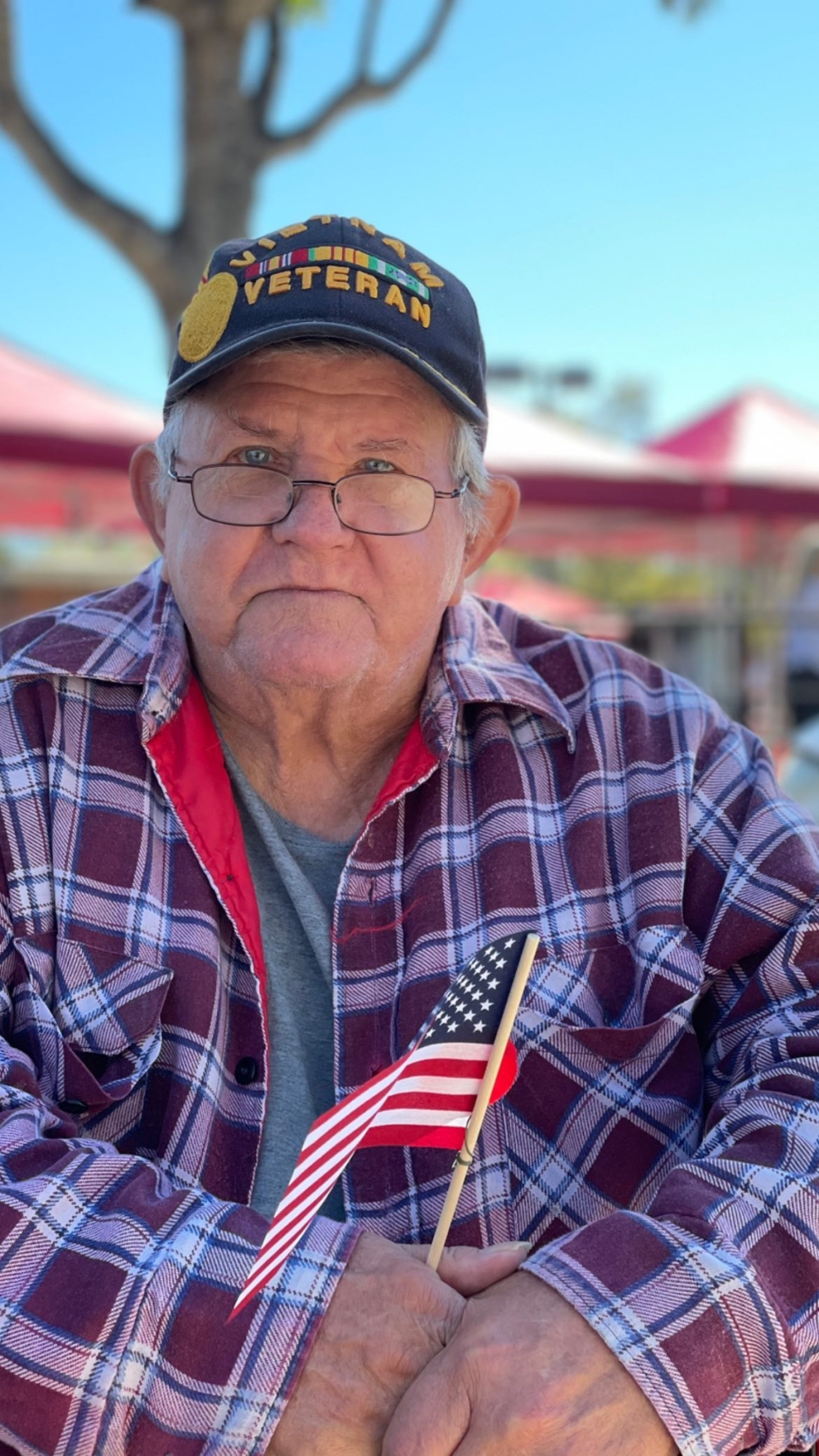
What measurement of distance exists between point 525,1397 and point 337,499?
3.64 feet

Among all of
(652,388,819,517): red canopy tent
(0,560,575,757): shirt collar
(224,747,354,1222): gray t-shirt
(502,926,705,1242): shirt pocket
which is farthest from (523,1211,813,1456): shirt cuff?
(652,388,819,517): red canopy tent

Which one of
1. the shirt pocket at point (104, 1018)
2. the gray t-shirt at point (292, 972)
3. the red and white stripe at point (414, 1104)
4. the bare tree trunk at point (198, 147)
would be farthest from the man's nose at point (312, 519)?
the bare tree trunk at point (198, 147)

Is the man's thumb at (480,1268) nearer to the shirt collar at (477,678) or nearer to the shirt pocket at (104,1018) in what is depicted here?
the shirt pocket at (104,1018)

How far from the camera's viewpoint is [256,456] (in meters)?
1.81

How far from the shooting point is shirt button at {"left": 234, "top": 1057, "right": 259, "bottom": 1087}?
1.72 metres

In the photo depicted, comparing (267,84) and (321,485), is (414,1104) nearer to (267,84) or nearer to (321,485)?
(321,485)

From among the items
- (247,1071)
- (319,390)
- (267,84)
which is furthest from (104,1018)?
(267,84)

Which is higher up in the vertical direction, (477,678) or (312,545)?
(312,545)

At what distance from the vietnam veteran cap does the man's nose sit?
20 centimetres

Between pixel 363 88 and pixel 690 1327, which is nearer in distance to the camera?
pixel 690 1327

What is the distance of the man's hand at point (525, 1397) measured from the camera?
1251 millimetres

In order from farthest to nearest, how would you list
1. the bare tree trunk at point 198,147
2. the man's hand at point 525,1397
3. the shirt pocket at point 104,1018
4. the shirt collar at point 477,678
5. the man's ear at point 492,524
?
the bare tree trunk at point 198,147 < the man's ear at point 492,524 < the shirt collar at point 477,678 < the shirt pocket at point 104,1018 < the man's hand at point 525,1397

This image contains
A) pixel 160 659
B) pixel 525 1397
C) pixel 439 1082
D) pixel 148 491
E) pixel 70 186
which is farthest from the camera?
pixel 70 186

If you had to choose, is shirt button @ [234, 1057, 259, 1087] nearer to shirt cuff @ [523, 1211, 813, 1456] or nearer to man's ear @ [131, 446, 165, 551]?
shirt cuff @ [523, 1211, 813, 1456]
